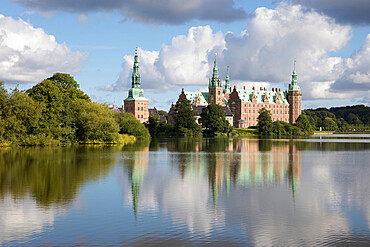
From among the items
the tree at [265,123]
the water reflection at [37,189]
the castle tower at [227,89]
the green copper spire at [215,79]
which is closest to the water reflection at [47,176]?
the water reflection at [37,189]

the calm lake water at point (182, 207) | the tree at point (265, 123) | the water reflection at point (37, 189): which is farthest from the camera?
the tree at point (265, 123)

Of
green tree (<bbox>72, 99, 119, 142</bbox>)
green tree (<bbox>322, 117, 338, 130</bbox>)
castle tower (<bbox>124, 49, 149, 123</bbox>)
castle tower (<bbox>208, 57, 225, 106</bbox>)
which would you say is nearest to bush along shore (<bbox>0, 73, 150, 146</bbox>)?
green tree (<bbox>72, 99, 119, 142</bbox>)

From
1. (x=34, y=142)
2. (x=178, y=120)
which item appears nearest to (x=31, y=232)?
(x=34, y=142)

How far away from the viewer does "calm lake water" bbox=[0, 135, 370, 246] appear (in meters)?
14.0

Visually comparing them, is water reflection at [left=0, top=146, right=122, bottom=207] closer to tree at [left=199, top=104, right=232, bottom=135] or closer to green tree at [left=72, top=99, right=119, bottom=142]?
green tree at [left=72, top=99, right=119, bottom=142]

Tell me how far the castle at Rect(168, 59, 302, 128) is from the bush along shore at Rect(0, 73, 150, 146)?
92.7 metres

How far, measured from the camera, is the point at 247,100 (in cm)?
18038

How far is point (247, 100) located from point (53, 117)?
423ft

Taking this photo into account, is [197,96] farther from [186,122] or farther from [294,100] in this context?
[186,122]

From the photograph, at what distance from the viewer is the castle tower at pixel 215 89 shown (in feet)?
562

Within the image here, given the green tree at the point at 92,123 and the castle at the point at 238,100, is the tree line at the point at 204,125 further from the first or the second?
the green tree at the point at 92,123

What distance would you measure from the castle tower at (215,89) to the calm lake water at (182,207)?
140m

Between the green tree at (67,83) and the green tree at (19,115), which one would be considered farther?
the green tree at (67,83)

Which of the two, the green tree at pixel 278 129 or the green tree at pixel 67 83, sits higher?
the green tree at pixel 67 83
